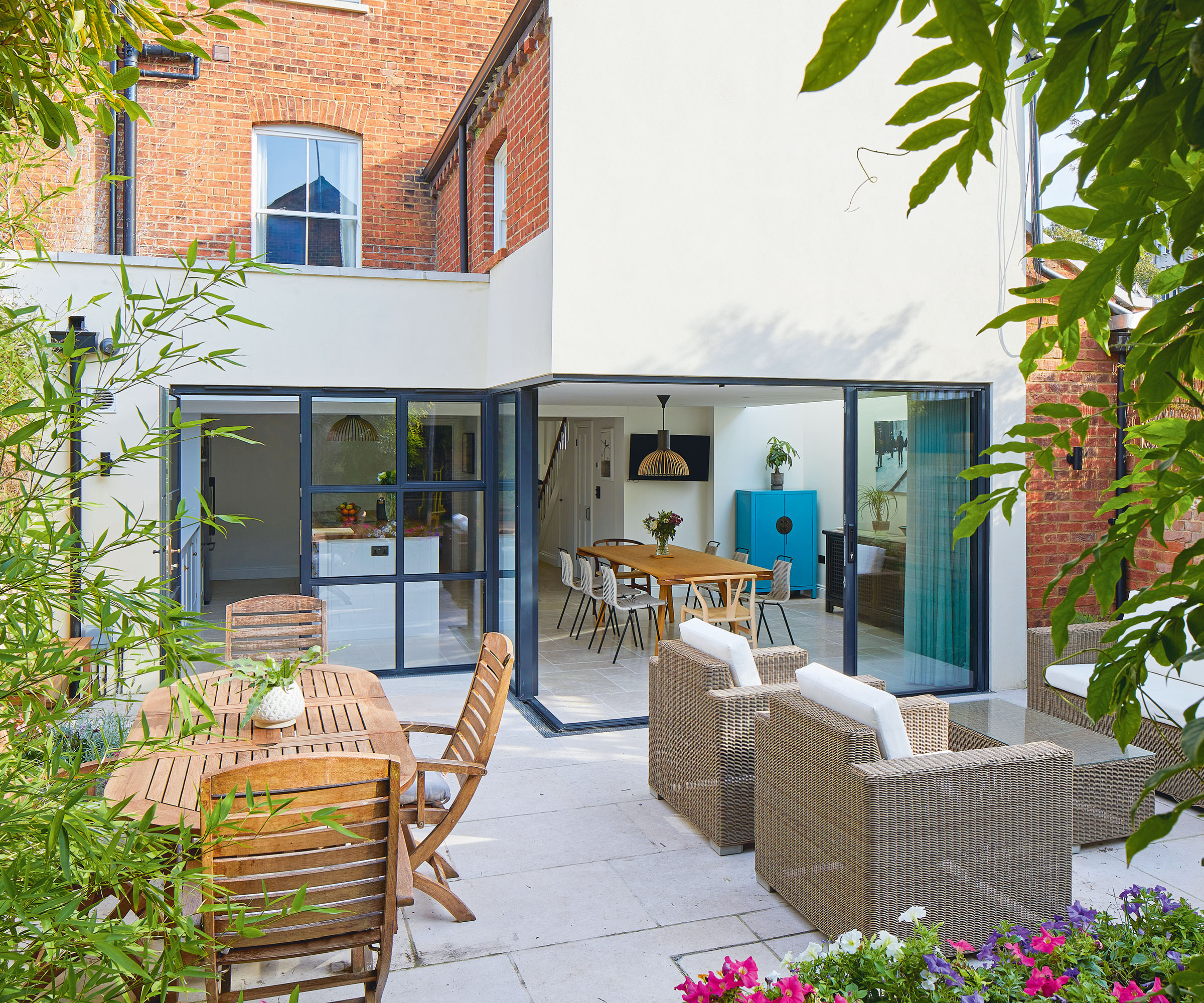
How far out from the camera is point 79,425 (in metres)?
1.49

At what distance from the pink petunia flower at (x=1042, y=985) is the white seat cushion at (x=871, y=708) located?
3.89 feet

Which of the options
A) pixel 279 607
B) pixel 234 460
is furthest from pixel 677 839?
pixel 234 460

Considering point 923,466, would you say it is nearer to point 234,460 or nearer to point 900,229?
point 900,229

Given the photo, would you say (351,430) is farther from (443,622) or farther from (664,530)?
(664,530)

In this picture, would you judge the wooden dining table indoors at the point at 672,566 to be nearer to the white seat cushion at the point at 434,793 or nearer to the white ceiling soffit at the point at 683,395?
the white ceiling soffit at the point at 683,395

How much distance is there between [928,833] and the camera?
3.38 meters

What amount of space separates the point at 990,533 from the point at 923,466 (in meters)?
0.74

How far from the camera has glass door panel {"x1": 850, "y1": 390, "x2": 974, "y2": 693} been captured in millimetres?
6980

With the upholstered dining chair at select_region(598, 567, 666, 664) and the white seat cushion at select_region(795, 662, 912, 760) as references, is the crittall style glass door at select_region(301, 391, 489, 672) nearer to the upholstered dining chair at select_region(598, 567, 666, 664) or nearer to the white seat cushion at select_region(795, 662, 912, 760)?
the upholstered dining chair at select_region(598, 567, 666, 664)

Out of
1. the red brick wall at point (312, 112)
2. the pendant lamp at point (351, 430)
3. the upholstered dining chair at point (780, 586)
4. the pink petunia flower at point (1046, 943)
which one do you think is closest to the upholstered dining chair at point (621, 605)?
the upholstered dining chair at point (780, 586)

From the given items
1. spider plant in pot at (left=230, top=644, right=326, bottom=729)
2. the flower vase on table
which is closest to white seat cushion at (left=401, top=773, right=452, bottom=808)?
spider plant in pot at (left=230, top=644, right=326, bottom=729)

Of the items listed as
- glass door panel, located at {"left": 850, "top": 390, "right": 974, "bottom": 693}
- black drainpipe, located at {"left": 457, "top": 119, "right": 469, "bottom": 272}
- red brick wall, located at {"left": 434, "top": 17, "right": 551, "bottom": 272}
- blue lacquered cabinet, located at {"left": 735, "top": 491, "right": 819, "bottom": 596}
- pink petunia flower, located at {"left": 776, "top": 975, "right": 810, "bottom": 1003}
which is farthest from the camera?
blue lacquered cabinet, located at {"left": 735, "top": 491, "right": 819, "bottom": 596}

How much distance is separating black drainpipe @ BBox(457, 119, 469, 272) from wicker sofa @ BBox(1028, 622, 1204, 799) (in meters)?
5.45

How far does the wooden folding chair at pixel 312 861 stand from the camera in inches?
100.0
